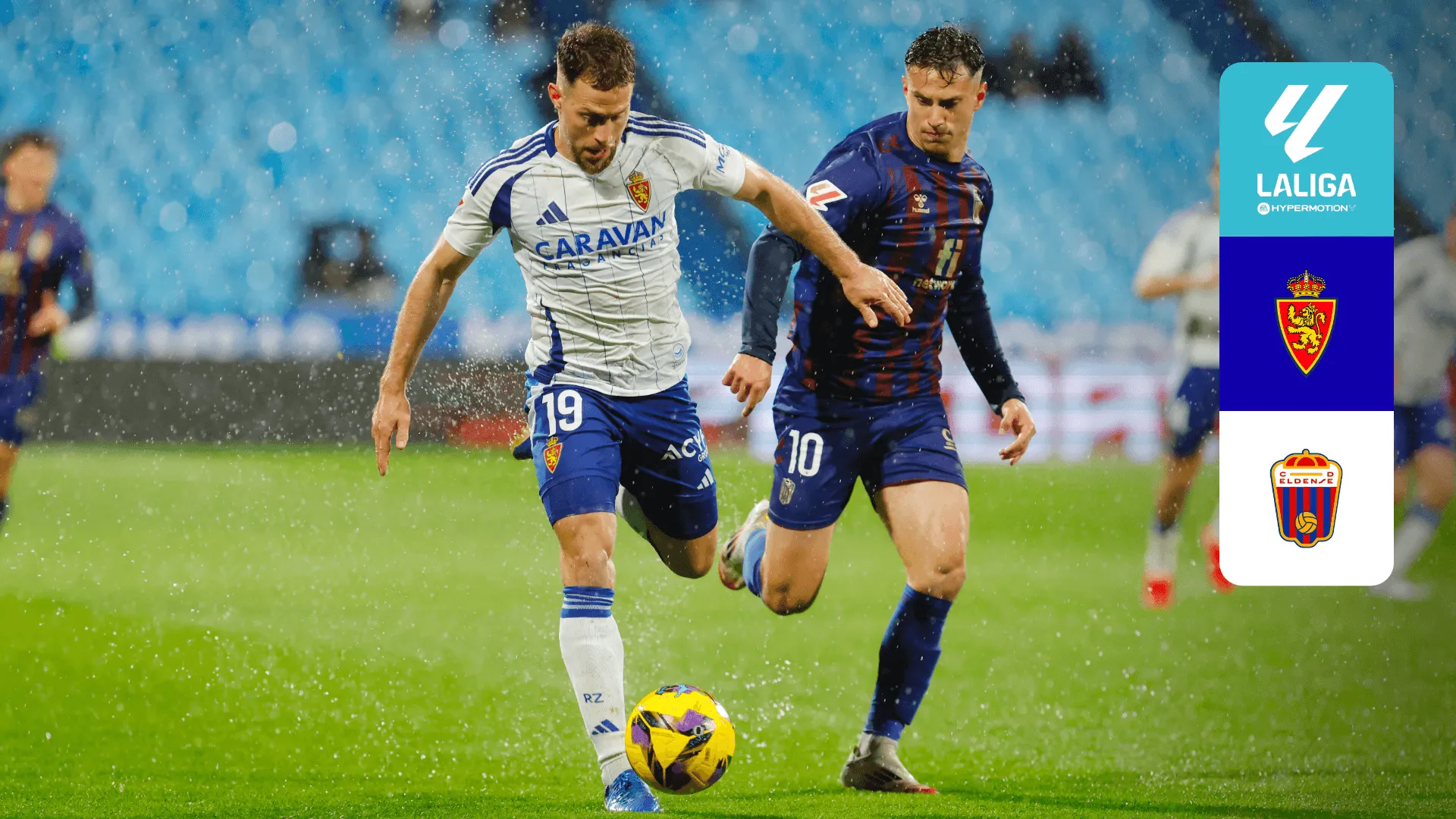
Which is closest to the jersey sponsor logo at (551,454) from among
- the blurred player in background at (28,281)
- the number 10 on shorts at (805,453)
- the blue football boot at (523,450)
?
the blue football boot at (523,450)

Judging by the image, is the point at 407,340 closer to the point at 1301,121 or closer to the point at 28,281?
the point at 1301,121

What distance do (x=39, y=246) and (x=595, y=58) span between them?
5.99 m

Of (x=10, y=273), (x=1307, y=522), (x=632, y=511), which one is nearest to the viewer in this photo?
(x=632, y=511)

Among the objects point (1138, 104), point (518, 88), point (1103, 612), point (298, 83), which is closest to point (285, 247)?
point (298, 83)

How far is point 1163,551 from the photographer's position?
7.06m

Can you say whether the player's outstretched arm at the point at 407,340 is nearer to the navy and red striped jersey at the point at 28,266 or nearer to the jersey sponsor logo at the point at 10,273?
the navy and red striped jersey at the point at 28,266

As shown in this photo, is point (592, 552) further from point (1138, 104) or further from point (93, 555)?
point (1138, 104)

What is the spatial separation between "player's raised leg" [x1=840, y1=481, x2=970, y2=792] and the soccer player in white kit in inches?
23.2

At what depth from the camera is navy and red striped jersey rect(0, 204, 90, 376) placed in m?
7.04

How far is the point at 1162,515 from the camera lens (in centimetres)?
691

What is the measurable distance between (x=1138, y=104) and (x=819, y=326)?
1103 centimetres

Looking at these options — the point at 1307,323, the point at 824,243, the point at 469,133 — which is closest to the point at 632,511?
the point at 824,243

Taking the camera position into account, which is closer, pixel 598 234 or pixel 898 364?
pixel 598 234

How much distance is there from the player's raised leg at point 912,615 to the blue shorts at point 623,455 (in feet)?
1.80
